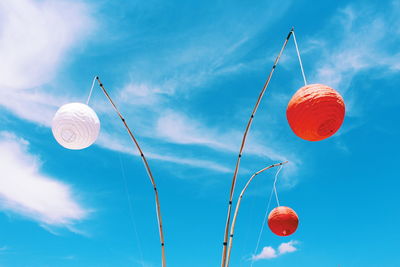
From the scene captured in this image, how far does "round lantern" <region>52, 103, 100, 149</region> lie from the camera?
19.6ft

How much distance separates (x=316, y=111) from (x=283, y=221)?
3.93 metres

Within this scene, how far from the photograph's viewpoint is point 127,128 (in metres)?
6.76

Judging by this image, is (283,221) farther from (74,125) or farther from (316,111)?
(74,125)

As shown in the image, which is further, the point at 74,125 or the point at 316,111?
the point at 74,125

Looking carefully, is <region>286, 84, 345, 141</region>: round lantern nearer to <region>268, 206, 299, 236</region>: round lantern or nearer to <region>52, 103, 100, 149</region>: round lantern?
<region>52, 103, 100, 149</region>: round lantern

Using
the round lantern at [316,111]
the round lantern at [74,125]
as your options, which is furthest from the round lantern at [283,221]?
the round lantern at [74,125]

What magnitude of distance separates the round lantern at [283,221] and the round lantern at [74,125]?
435 cm

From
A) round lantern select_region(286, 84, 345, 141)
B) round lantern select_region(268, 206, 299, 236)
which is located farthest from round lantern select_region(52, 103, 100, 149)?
round lantern select_region(268, 206, 299, 236)

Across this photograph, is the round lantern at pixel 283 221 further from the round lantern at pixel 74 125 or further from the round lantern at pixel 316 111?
the round lantern at pixel 74 125

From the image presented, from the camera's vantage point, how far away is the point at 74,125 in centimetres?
596

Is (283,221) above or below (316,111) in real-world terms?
above

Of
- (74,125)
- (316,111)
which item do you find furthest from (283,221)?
(74,125)

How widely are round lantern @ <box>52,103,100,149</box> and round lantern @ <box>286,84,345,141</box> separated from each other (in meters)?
3.20

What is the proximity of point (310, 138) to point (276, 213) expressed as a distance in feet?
11.2
